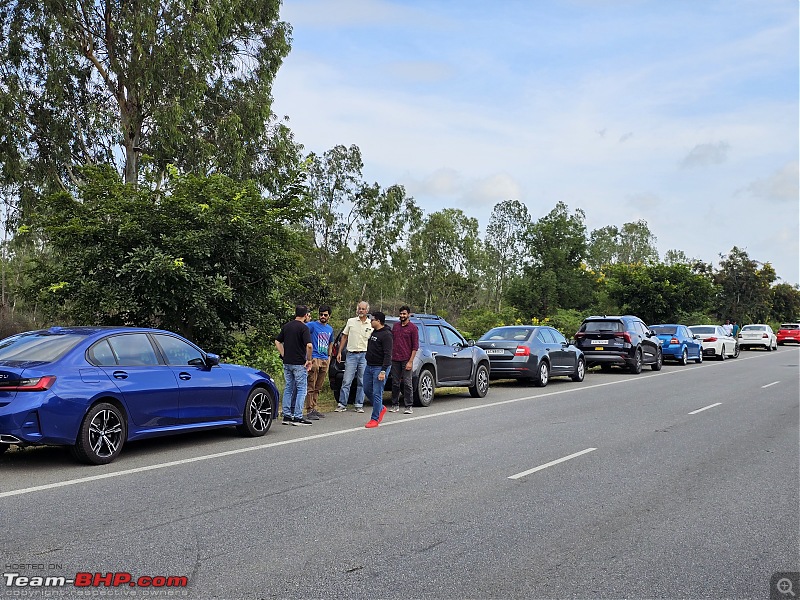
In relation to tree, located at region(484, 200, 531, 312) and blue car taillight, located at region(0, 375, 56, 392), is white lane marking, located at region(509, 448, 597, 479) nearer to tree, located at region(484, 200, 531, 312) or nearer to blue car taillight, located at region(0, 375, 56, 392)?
blue car taillight, located at region(0, 375, 56, 392)

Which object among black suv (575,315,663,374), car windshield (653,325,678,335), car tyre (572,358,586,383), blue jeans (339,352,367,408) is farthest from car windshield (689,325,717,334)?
blue jeans (339,352,367,408)

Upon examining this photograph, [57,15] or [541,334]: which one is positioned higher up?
[57,15]

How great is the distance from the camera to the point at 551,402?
588 inches

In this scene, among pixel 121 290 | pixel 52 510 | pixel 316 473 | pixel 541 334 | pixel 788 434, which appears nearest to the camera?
pixel 52 510

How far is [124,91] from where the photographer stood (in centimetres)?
2736

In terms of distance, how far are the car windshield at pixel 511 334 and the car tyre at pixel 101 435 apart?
1245 cm

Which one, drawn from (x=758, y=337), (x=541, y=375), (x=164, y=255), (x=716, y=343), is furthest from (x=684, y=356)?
(x=164, y=255)

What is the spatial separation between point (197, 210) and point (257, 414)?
16.1 ft

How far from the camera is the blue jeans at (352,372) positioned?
12727 mm

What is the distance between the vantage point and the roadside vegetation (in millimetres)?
13734

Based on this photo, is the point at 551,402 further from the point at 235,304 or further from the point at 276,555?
the point at 276,555

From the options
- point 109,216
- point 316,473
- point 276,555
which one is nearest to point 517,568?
point 276,555

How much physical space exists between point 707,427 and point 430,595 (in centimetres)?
853

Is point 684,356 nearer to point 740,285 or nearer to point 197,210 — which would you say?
point 197,210
